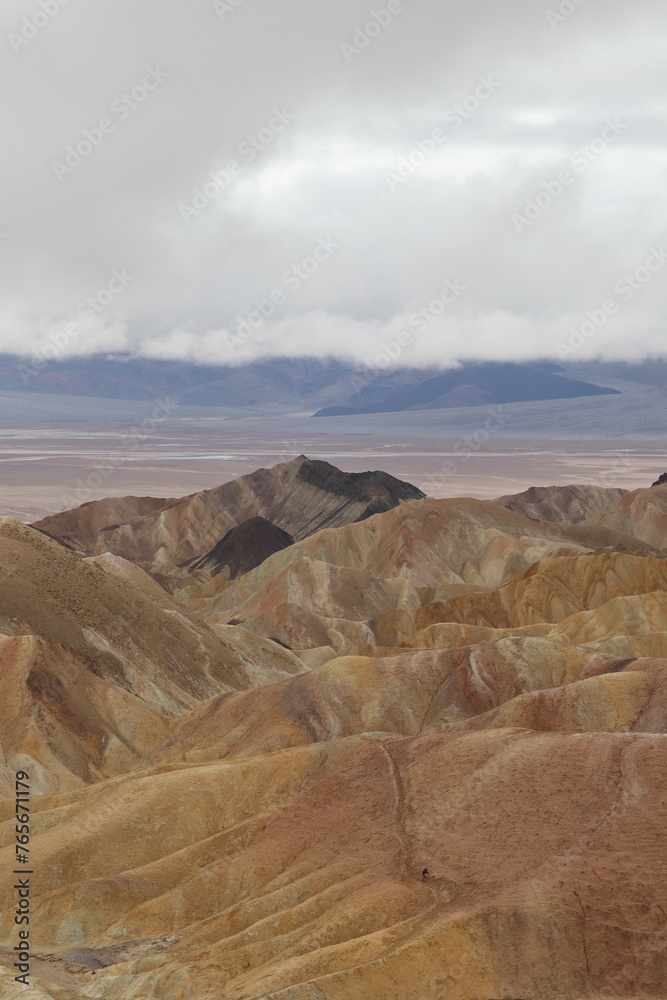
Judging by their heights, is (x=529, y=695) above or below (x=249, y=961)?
above

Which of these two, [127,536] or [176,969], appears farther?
[127,536]

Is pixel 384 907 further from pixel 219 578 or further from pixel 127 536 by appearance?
pixel 127 536

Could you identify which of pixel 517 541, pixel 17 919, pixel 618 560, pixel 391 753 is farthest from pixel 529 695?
pixel 517 541

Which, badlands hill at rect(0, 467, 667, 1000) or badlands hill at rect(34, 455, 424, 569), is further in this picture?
badlands hill at rect(34, 455, 424, 569)

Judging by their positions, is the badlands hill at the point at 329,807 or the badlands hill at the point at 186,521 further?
the badlands hill at the point at 186,521

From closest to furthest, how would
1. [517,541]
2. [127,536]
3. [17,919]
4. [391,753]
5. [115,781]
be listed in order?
[17,919] < [391,753] < [115,781] < [517,541] < [127,536]

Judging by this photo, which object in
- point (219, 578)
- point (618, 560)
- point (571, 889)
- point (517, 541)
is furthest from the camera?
point (219, 578)

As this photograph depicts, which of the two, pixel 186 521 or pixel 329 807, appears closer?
pixel 329 807

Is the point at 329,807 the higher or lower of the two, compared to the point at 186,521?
higher
